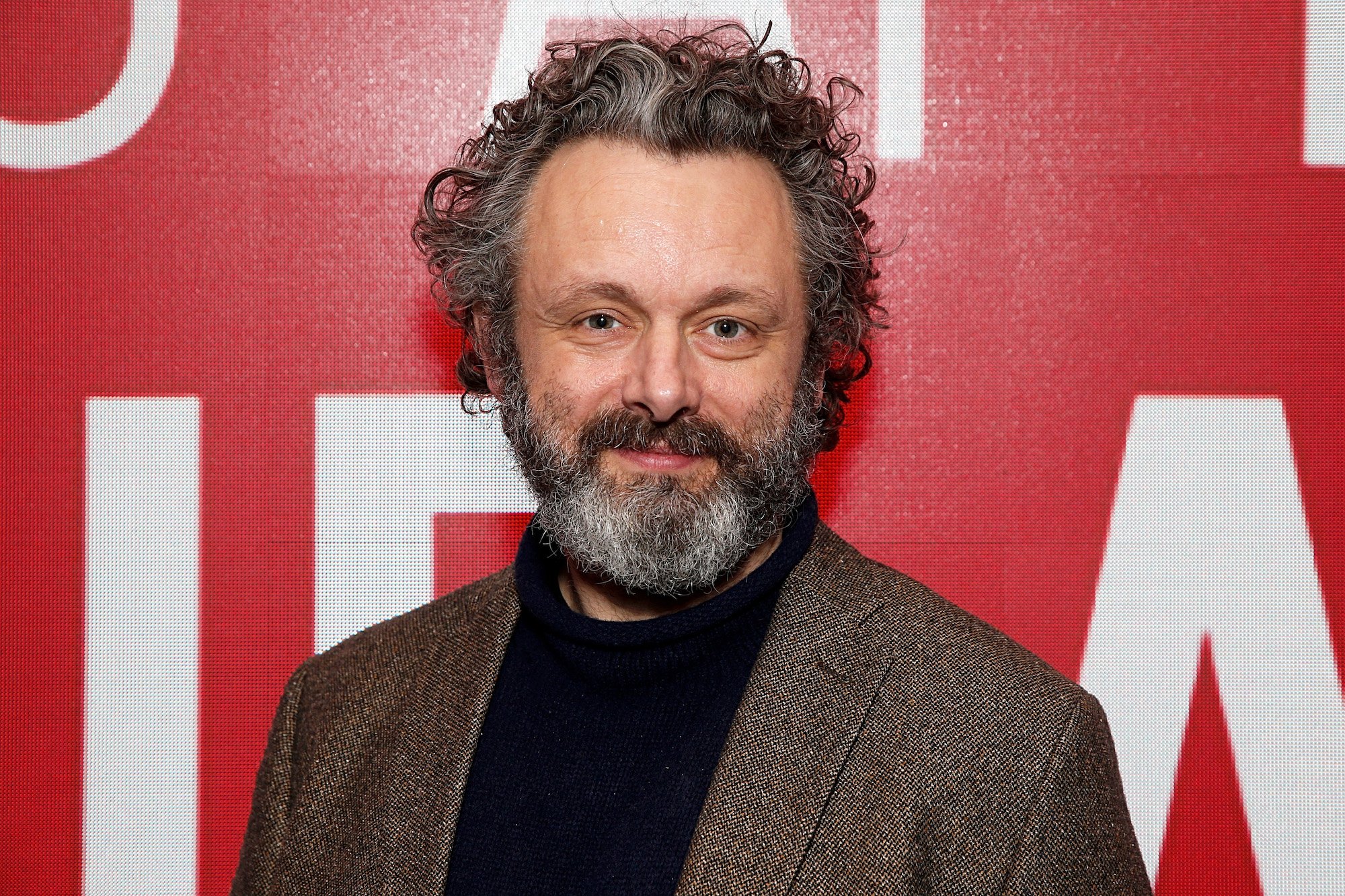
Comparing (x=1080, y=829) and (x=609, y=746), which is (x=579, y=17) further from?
(x=1080, y=829)

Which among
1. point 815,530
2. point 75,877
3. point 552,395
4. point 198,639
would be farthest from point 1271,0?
point 75,877

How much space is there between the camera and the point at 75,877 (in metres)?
1.96

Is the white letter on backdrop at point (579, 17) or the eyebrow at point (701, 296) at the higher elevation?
the white letter on backdrop at point (579, 17)

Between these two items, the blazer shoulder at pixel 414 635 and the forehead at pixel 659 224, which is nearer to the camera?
the forehead at pixel 659 224

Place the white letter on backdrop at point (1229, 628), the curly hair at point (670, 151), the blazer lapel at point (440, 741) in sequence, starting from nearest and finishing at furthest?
the blazer lapel at point (440, 741) < the curly hair at point (670, 151) < the white letter on backdrop at point (1229, 628)

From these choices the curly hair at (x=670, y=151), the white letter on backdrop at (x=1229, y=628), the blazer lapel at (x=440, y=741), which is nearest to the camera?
the blazer lapel at (x=440, y=741)

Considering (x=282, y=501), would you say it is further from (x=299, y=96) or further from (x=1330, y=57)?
(x=1330, y=57)

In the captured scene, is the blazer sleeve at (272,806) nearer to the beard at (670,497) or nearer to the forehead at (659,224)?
the beard at (670,497)

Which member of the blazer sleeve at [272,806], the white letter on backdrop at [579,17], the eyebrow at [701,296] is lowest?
the blazer sleeve at [272,806]

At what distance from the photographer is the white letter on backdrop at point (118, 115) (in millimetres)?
1961

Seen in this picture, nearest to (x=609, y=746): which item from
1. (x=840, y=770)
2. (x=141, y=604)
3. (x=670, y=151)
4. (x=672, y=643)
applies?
(x=672, y=643)

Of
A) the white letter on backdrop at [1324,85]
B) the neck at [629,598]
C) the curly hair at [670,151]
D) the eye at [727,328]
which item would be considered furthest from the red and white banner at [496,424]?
the eye at [727,328]

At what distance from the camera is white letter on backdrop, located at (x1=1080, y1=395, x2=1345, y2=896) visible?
6.20 ft

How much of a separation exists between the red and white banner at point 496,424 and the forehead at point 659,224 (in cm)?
50
